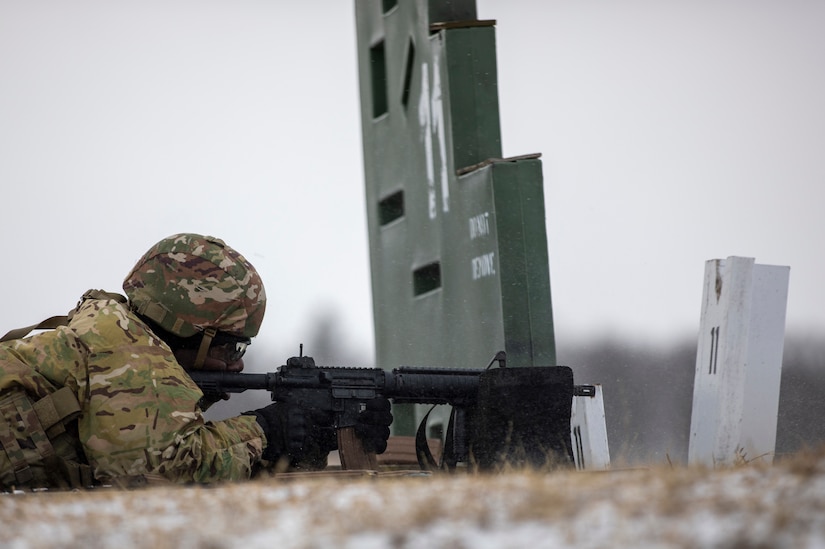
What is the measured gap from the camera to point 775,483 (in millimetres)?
2262

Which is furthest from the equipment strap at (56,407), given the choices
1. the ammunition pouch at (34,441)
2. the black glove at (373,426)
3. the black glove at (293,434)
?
the black glove at (373,426)

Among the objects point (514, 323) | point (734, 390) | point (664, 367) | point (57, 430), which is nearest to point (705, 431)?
point (734, 390)

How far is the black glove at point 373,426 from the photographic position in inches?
182

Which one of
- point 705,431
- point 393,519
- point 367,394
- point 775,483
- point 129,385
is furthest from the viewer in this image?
point 705,431

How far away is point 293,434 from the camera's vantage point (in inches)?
173

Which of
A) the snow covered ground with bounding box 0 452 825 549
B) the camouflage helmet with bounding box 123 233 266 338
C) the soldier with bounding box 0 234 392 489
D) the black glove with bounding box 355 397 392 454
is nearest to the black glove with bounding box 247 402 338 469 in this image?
the soldier with bounding box 0 234 392 489

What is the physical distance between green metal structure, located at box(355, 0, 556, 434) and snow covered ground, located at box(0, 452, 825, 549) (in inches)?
147

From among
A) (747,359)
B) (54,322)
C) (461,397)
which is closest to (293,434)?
(461,397)

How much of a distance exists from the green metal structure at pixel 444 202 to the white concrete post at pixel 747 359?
129 centimetres

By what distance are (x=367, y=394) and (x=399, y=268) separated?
3673 millimetres

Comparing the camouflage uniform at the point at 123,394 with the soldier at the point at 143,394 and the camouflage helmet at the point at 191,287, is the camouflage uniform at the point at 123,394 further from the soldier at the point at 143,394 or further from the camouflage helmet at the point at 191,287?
the camouflage helmet at the point at 191,287

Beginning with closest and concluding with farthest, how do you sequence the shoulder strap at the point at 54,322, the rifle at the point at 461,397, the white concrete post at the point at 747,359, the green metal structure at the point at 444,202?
the shoulder strap at the point at 54,322, the rifle at the point at 461,397, the white concrete post at the point at 747,359, the green metal structure at the point at 444,202

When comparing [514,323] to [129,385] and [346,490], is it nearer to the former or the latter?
[129,385]

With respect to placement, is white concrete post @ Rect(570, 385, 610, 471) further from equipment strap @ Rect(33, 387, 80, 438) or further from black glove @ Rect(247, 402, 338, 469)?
equipment strap @ Rect(33, 387, 80, 438)
